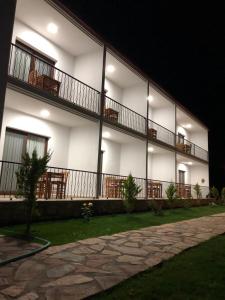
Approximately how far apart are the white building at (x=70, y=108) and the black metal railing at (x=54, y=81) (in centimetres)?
4

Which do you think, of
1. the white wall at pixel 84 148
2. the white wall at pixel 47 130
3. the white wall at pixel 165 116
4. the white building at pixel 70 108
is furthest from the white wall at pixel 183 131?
the white wall at pixel 47 130

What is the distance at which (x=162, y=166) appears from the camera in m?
18.0

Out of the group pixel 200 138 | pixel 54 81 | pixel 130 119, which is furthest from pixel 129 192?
pixel 200 138

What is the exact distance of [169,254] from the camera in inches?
198

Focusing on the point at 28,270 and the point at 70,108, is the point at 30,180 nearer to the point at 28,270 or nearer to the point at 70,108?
the point at 28,270

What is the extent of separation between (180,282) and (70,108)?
→ 7675 mm

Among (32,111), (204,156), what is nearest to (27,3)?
(32,111)

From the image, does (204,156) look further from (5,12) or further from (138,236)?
(5,12)

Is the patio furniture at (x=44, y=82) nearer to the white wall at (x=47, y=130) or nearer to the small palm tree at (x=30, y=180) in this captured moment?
the white wall at (x=47, y=130)

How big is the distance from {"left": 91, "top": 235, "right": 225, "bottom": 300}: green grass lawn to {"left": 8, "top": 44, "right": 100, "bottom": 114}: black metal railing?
722cm

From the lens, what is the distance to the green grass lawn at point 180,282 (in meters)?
3.23

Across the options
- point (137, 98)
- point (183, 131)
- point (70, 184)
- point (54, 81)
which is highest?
point (183, 131)

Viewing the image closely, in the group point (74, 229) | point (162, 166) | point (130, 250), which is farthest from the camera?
point (162, 166)

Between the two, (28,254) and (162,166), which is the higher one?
(162,166)
